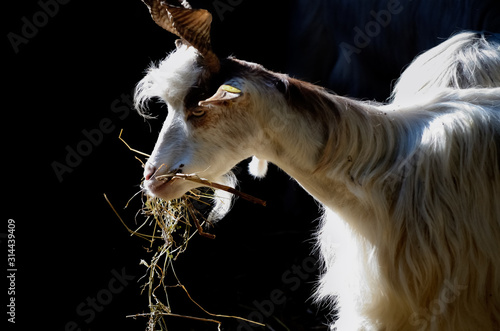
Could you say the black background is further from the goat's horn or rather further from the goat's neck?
the goat's horn

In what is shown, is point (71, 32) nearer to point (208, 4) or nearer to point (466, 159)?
point (208, 4)

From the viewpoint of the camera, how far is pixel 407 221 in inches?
103

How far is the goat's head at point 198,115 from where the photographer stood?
2.52 metres

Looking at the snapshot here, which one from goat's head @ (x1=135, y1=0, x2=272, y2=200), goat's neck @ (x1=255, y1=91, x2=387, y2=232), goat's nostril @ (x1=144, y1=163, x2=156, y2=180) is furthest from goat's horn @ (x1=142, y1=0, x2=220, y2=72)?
goat's nostril @ (x1=144, y1=163, x2=156, y2=180)

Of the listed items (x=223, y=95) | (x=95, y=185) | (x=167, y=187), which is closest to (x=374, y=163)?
(x=223, y=95)

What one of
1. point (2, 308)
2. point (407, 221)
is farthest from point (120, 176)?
point (407, 221)

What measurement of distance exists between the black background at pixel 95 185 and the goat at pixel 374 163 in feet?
6.04

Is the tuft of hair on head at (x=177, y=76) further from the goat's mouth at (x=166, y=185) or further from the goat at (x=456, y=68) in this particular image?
the goat at (x=456, y=68)

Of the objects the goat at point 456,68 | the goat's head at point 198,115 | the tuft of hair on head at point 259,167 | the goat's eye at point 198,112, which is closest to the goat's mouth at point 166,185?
the goat's head at point 198,115

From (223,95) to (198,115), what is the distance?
0.66ft

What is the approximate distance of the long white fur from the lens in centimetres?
258

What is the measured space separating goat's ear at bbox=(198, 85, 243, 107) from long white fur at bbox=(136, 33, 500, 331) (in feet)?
0.41

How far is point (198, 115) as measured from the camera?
100 inches

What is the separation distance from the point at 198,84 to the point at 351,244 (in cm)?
95
